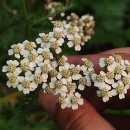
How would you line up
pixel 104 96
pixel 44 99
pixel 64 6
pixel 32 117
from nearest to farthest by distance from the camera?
pixel 104 96, pixel 44 99, pixel 64 6, pixel 32 117

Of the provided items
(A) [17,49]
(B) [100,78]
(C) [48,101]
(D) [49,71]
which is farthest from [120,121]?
(A) [17,49]

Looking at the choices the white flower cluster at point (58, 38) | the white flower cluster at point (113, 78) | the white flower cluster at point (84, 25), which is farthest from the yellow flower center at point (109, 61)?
the white flower cluster at point (84, 25)

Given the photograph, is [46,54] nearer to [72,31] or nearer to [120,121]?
[72,31]

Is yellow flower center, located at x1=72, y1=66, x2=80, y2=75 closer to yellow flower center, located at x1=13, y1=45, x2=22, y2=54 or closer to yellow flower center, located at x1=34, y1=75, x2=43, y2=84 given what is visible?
yellow flower center, located at x1=34, y1=75, x2=43, y2=84

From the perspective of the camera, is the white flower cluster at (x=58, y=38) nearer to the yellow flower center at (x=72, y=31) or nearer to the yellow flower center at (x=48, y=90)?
the yellow flower center at (x=72, y=31)

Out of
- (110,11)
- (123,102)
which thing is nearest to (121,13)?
(110,11)

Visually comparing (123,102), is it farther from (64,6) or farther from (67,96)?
(64,6)
